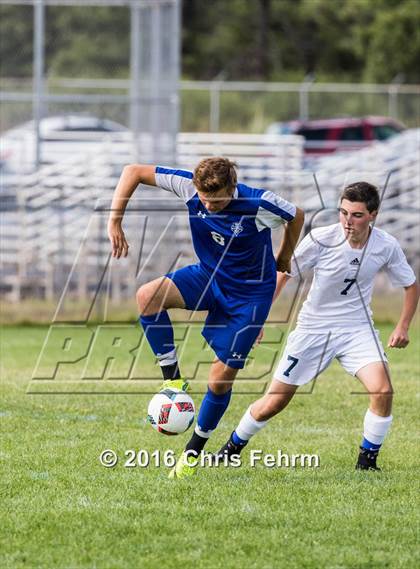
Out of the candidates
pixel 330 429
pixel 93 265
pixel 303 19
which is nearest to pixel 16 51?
pixel 93 265

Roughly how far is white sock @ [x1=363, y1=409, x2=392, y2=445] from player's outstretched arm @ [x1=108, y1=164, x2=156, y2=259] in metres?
1.60

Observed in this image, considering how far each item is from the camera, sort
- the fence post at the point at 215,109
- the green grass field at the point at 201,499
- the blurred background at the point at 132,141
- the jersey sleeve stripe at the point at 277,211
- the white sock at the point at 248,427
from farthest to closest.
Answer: the fence post at the point at 215,109 → the blurred background at the point at 132,141 → the white sock at the point at 248,427 → the jersey sleeve stripe at the point at 277,211 → the green grass field at the point at 201,499

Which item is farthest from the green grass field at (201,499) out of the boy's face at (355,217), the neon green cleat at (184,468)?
the boy's face at (355,217)

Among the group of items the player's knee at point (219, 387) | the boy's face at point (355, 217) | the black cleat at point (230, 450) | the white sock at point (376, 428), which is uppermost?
the boy's face at point (355, 217)

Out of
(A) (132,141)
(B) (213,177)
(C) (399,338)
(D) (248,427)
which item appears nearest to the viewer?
(B) (213,177)

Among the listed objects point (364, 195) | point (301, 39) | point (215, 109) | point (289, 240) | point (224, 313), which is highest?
point (364, 195)

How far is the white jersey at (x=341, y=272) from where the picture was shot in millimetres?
6484

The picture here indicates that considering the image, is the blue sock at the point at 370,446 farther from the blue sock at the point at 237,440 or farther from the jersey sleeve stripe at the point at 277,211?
the jersey sleeve stripe at the point at 277,211

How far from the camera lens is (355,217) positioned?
20.6ft

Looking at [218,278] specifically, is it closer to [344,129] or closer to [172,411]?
[172,411]

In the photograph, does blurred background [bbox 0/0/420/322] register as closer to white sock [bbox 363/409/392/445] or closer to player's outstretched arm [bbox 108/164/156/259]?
player's outstretched arm [bbox 108/164/156/259]

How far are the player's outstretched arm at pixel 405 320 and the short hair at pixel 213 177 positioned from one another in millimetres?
1201

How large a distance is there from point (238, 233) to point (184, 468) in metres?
1.27

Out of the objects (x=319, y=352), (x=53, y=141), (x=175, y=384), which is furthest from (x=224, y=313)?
(x=53, y=141)
